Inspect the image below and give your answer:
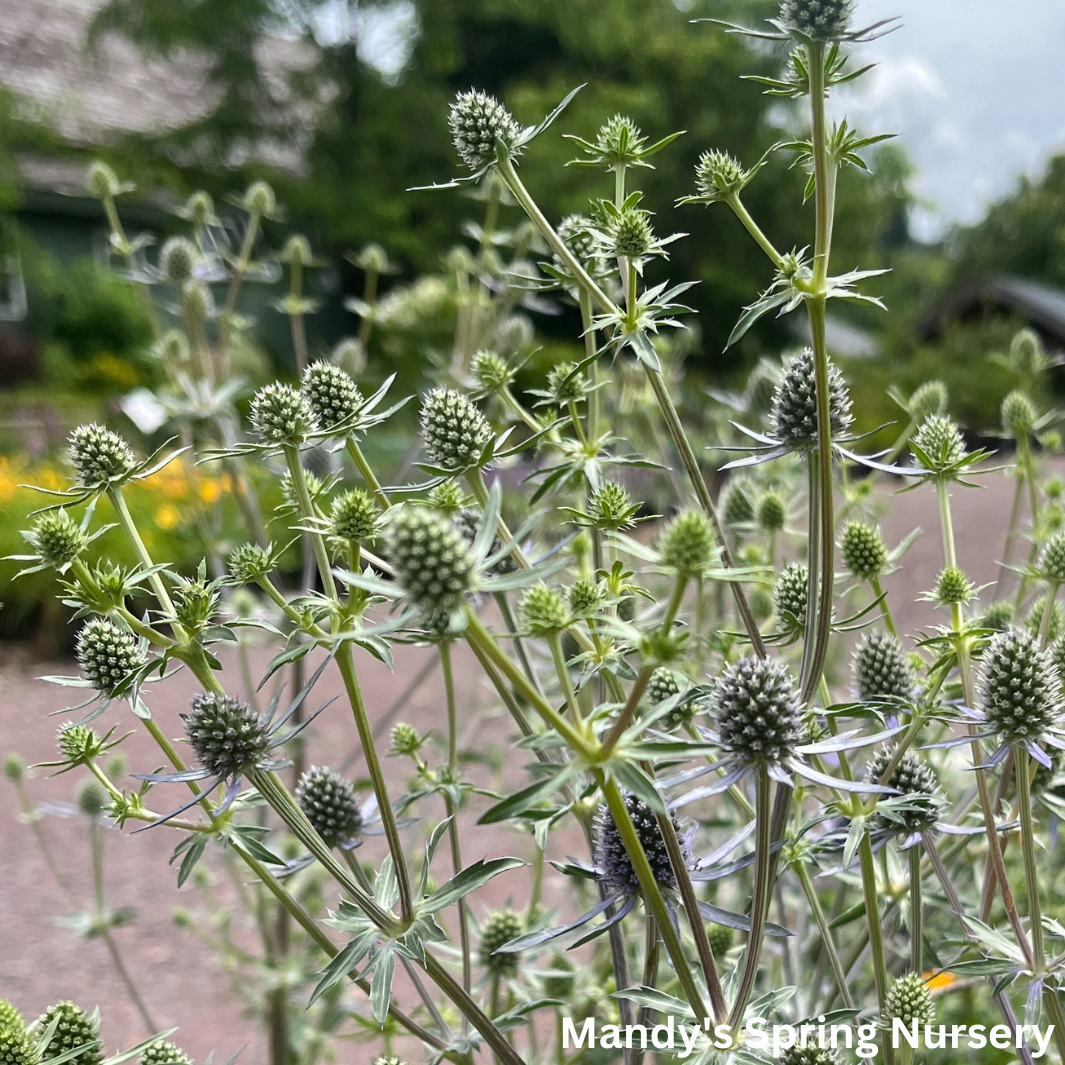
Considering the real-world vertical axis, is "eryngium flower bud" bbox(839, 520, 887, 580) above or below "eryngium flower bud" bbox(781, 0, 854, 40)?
below

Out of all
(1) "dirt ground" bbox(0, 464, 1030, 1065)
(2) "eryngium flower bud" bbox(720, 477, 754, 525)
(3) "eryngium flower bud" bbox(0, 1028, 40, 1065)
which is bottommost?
(1) "dirt ground" bbox(0, 464, 1030, 1065)

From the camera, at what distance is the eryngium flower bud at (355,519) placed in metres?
0.75

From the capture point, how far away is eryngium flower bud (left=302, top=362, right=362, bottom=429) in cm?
87

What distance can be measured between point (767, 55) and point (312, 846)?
1309 cm

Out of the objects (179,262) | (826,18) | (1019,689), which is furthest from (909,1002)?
(179,262)

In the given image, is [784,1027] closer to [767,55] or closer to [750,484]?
[750,484]

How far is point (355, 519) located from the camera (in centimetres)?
76

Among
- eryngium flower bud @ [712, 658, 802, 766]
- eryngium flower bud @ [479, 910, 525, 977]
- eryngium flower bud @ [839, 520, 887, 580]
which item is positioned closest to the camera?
eryngium flower bud @ [712, 658, 802, 766]

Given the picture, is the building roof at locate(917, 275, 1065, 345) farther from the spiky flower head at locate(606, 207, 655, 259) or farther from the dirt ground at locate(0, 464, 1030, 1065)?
the spiky flower head at locate(606, 207, 655, 259)

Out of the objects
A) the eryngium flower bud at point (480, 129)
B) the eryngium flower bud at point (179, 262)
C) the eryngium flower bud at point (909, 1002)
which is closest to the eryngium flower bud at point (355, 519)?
the eryngium flower bud at point (480, 129)

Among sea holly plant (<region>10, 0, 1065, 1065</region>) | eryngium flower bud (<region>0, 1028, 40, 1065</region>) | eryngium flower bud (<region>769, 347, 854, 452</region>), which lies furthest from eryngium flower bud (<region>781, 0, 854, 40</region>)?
eryngium flower bud (<region>0, 1028, 40, 1065</region>)

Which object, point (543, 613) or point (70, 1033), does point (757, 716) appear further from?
point (70, 1033)

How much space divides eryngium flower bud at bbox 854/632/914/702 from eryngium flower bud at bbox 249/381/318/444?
25.4 inches

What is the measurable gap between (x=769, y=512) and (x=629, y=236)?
66 cm
